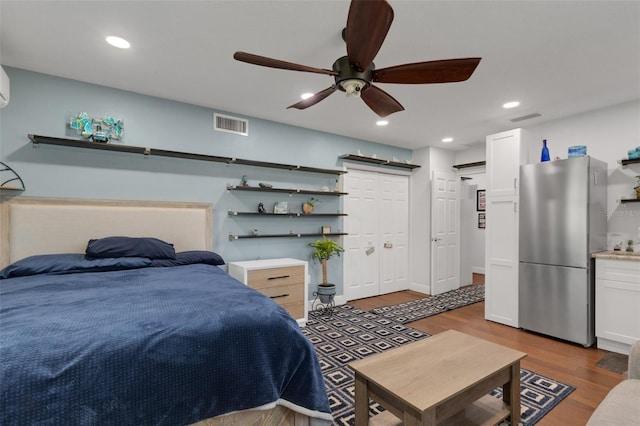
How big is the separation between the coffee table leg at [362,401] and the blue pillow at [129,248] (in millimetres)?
2094

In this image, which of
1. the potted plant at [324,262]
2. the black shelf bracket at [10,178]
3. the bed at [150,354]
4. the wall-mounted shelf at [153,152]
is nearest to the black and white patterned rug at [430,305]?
the potted plant at [324,262]

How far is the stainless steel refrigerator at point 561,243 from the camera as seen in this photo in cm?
312

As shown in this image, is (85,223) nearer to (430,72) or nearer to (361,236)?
(430,72)

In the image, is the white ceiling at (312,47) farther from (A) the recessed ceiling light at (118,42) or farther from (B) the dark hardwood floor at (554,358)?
(B) the dark hardwood floor at (554,358)

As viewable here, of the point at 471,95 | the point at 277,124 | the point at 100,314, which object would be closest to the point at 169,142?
the point at 277,124

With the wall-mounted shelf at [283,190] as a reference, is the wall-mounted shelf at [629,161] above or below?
above

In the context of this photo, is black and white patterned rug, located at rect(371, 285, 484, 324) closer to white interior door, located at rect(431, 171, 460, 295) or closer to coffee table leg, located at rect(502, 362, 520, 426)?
white interior door, located at rect(431, 171, 460, 295)

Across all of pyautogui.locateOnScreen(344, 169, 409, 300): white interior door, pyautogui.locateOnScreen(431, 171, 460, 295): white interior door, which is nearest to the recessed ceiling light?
pyautogui.locateOnScreen(344, 169, 409, 300): white interior door

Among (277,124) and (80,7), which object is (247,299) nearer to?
(80,7)

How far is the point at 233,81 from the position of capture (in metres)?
2.89

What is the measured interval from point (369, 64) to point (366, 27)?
38cm

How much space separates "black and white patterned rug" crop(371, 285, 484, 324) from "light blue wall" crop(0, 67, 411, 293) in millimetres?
956

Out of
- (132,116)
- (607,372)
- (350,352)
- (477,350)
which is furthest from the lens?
(132,116)

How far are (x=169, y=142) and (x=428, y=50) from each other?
2727 mm
